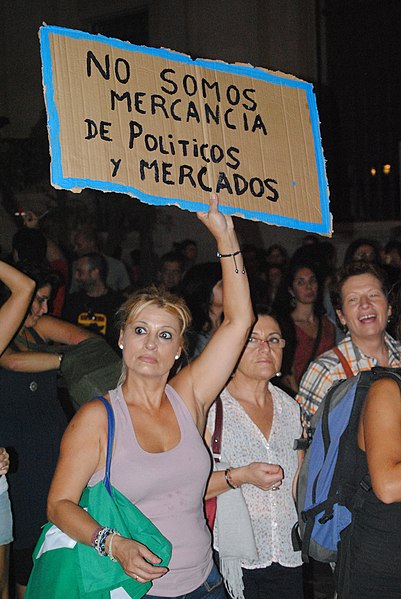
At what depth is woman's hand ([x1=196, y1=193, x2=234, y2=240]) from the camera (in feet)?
10.3

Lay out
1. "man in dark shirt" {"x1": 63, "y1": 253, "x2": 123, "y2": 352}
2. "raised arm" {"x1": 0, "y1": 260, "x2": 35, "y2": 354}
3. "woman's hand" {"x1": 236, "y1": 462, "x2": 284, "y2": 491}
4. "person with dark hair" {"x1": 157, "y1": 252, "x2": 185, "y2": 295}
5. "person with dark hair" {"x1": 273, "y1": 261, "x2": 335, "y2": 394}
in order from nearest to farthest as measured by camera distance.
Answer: "woman's hand" {"x1": 236, "y1": 462, "x2": 284, "y2": 491} < "raised arm" {"x1": 0, "y1": 260, "x2": 35, "y2": 354} < "person with dark hair" {"x1": 273, "y1": 261, "x2": 335, "y2": 394} < "man in dark shirt" {"x1": 63, "y1": 253, "x2": 123, "y2": 352} < "person with dark hair" {"x1": 157, "y1": 252, "x2": 185, "y2": 295}

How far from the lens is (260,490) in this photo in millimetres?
3652

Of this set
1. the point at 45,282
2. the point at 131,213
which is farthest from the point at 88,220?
the point at 45,282

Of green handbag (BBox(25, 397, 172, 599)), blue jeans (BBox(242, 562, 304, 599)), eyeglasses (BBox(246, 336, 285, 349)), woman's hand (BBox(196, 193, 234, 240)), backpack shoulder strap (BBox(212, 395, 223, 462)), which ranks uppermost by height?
woman's hand (BBox(196, 193, 234, 240))

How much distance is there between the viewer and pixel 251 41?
14.7m

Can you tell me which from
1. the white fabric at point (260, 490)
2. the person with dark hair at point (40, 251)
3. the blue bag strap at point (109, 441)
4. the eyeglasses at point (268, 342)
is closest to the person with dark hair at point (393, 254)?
the person with dark hair at point (40, 251)

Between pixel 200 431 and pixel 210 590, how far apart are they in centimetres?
57

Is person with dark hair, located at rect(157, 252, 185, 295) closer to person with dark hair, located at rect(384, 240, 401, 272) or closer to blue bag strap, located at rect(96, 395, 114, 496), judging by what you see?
person with dark hair, located at rect(384, 240, 401, 272)

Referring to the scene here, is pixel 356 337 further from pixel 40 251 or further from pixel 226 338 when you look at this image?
pixel 40 251

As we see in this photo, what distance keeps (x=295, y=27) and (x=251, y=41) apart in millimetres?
807

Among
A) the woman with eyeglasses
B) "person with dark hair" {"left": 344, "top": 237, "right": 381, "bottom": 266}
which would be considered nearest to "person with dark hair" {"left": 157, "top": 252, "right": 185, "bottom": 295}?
"person with dark hair" {"left": 344, "top": 237, "right": 381, "bottom": 266}

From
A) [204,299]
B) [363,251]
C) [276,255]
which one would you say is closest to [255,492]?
[204,299]

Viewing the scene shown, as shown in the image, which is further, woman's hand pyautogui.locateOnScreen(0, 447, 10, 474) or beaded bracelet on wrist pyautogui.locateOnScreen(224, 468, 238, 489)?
woman's hand pyautogui.locateOnScreen(0, 447, 10, 474)

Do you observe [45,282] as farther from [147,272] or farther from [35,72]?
[35,72]
